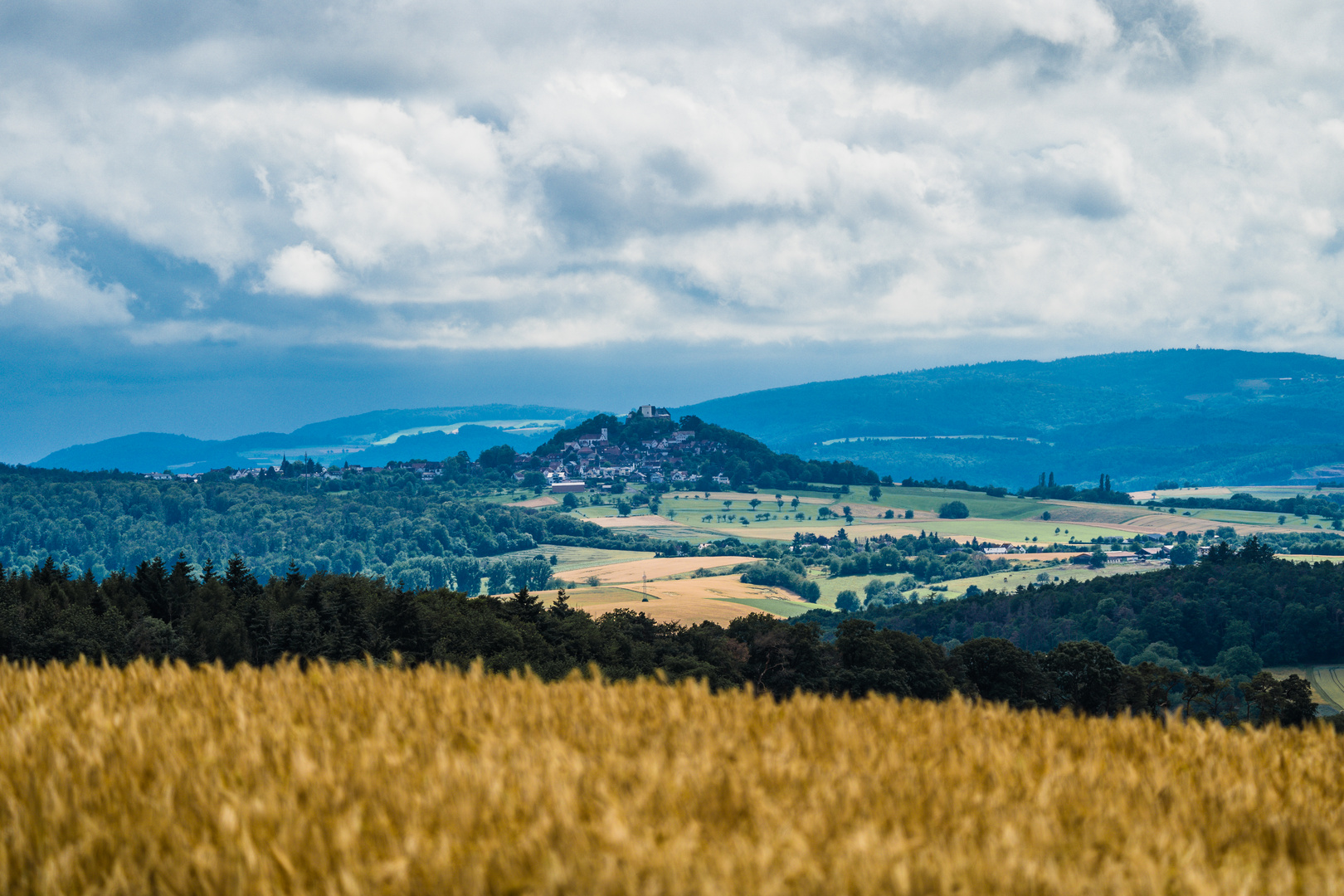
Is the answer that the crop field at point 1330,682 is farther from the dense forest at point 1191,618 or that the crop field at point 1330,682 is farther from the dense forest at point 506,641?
the dense forest at point 506,641

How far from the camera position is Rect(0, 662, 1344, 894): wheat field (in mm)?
4453

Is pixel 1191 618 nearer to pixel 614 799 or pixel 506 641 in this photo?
pixel 506 641

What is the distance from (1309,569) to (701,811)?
224549 millimetres

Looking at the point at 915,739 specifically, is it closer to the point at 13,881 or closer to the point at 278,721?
the point at 278,721

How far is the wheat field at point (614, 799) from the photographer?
4.45m

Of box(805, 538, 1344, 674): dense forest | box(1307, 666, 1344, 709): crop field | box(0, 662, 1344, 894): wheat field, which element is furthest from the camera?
box(805, 538, 1344, 674): dense forest

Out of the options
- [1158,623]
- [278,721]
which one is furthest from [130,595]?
[1158,623]

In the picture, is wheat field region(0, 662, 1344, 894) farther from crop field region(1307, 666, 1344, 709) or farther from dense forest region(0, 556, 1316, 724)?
crop field region(1307, 666, 1344, 709)

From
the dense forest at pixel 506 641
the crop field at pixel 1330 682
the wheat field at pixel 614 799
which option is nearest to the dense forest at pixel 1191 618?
the crop field at pixel 1330 682

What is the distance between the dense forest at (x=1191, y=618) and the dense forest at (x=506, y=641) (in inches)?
3331

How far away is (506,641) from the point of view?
2122 inches

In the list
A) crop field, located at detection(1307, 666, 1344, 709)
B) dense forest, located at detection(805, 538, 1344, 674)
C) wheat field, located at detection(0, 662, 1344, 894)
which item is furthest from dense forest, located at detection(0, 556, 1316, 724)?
dense forest, located at detection(805, 538, 1344, 674)

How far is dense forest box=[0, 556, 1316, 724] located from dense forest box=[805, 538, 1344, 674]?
278 feet

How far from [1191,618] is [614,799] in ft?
647
